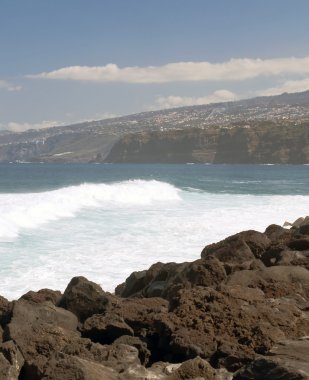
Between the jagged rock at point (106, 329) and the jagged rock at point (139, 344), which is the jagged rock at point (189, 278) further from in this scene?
the jagged rock at point (139, 344)

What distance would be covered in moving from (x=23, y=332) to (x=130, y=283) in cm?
359

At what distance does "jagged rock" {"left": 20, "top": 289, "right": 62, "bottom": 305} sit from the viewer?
6295 millimetres

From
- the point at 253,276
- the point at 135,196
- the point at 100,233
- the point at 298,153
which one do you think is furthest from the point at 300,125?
the point at 253,276

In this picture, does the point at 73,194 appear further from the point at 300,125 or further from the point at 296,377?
the point at 300,125

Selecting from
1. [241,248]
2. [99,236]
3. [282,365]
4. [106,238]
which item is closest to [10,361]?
[282,365]

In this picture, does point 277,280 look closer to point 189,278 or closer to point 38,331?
point 189,278

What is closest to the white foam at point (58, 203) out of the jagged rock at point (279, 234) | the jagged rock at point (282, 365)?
the jagged rock at point (279, 234)

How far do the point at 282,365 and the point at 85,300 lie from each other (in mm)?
3141

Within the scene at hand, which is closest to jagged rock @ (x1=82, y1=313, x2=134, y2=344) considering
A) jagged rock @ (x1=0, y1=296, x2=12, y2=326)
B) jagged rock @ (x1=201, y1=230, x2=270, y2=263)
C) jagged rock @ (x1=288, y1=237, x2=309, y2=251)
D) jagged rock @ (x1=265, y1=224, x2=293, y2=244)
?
jagged rock @ (x1=0, y1=296, x2=12, y2=326)

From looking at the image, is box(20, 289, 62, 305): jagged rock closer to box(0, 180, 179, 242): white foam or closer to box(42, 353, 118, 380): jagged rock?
box(42, 353, 118, 380): jagged rock

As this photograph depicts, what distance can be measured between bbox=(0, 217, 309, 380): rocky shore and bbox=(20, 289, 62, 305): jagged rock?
0.02 metres

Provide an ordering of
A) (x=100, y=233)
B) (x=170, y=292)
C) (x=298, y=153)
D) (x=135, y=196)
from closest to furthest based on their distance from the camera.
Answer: (x=170, y=292) < (x=100, y=233) < (x=135, y=196) < (x=298, y=153)

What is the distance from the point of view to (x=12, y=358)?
443 cm

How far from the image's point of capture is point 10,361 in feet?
14.5
